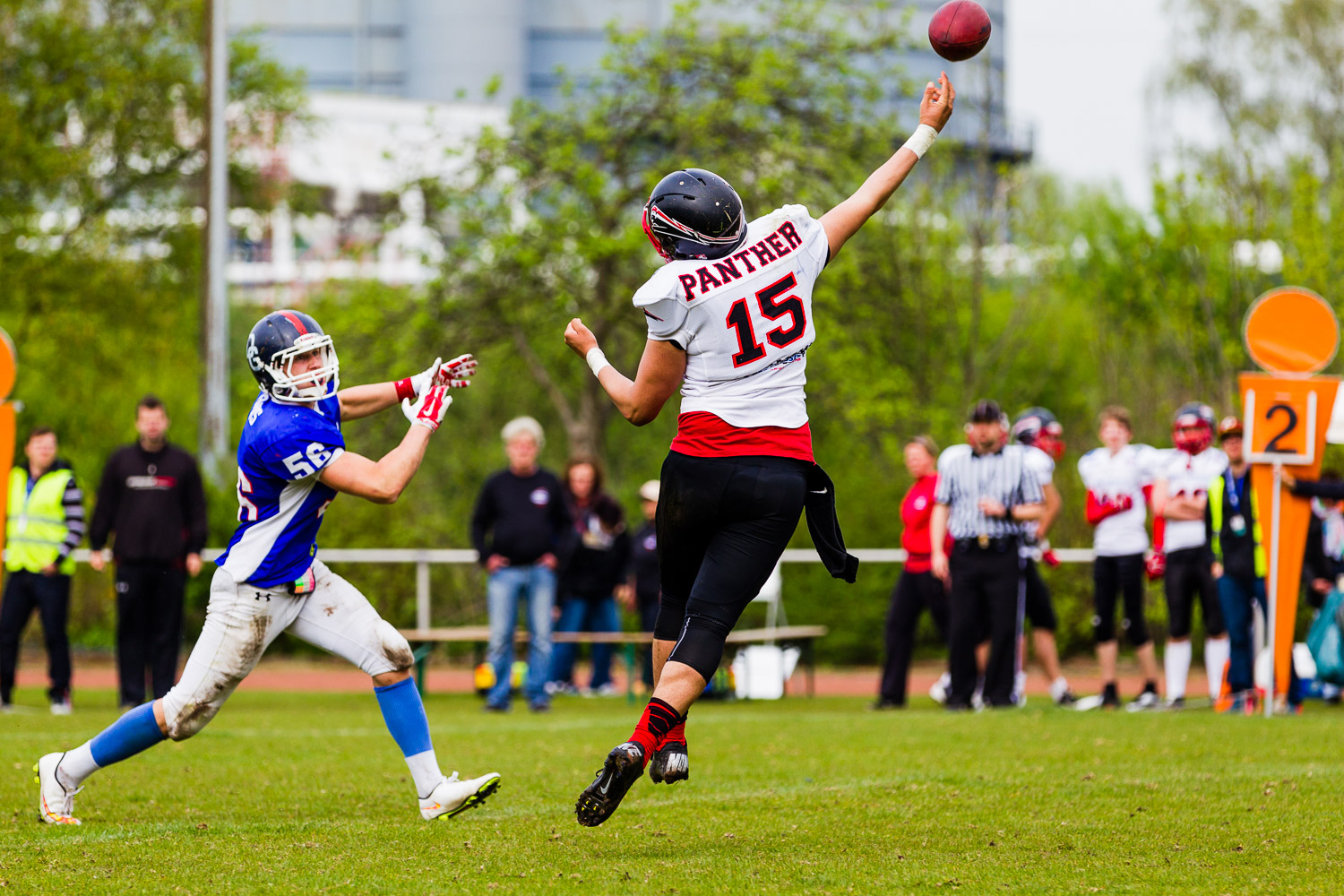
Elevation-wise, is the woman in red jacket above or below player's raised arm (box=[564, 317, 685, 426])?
below

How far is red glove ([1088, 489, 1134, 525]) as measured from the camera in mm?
12336

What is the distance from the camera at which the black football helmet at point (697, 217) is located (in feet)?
17.4

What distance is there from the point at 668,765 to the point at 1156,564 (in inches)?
305

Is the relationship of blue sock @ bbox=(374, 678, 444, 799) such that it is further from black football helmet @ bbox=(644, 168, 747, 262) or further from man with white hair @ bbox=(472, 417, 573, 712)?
man with white hair @ bbox=(472, 417, 573, 712)

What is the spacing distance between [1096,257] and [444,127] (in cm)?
1402

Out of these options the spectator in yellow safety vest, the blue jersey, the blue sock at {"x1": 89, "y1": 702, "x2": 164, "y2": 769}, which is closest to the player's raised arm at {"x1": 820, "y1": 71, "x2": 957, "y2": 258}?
the blue jersey

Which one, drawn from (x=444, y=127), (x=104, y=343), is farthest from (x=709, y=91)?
(x=104, y=343)

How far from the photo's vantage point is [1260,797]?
651 cm

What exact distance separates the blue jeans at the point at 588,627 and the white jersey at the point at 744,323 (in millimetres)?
9414

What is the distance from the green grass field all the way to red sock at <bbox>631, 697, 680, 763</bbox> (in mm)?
394

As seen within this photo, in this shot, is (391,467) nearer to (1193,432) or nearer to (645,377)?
(645,377)

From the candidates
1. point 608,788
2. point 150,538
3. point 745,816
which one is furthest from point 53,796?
point 150,538

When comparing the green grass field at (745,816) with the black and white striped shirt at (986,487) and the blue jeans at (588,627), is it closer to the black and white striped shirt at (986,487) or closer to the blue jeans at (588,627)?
the black and white striped shirt at (986,487)

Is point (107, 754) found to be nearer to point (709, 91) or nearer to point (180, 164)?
point (709, 91)
